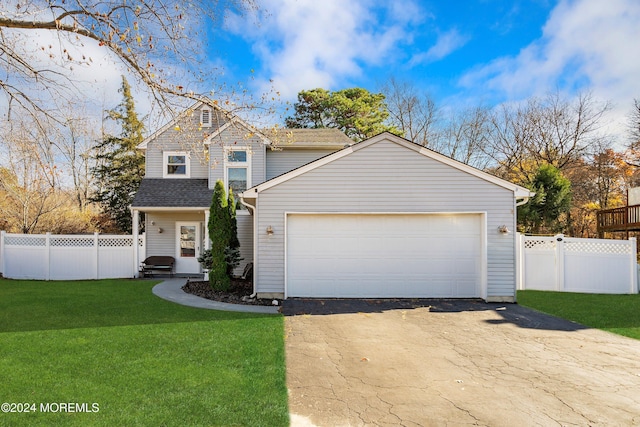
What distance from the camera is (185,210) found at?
47.1 ft

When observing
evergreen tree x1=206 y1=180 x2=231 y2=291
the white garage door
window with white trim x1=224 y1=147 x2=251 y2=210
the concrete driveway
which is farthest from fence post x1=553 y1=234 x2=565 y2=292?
window with white trim x1=224 y1=147 x2=251 y2=210

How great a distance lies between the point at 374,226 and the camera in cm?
973

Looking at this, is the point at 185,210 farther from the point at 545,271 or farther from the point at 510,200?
the point at 545,271

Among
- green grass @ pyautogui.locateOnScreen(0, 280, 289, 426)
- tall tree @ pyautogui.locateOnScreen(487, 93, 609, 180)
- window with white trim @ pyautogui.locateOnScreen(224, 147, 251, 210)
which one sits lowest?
green grass @ pyautogui.locateOnScreen(0, 280, 289, 426)

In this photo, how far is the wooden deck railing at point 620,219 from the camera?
1616cm

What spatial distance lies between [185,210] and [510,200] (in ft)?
36.7

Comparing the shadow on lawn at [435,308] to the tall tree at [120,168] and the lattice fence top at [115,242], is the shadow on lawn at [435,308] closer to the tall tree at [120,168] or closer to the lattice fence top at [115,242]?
the lattice fence top at [115,242]

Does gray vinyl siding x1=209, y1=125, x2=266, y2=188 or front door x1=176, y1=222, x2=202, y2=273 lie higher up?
gray vinyl siding x1=209, y1=125, x2=266, y2=188

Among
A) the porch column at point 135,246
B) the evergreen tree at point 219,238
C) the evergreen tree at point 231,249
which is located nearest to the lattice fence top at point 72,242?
the porch column at point 135,246

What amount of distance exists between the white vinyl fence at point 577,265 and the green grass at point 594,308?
0.52 metres

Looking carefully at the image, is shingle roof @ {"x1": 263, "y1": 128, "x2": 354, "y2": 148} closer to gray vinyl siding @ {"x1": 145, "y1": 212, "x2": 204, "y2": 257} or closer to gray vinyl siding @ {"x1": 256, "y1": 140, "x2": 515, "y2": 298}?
gray vinyl siding @ {"x1": 145, "y1": 212, "x2": 204, "y2": 257}

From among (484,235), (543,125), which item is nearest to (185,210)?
(484,235)

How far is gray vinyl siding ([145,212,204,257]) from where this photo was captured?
14992 millimetres

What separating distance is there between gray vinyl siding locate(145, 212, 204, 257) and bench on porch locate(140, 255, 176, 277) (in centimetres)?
45
